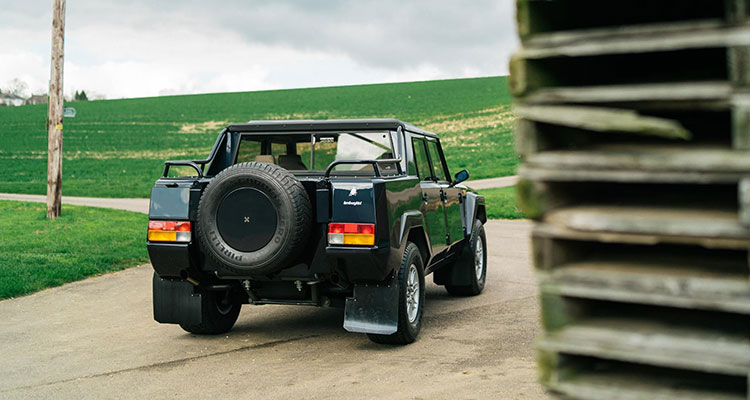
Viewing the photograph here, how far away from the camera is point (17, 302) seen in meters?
8.55

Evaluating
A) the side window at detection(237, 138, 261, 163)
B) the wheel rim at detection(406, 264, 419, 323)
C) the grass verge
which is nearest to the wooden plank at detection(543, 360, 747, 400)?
the wheel rim at detection(406, 264, 419, 323)

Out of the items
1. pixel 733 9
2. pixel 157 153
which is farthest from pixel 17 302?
pixel 157 153

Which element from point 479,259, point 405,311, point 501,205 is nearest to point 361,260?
point 405,311

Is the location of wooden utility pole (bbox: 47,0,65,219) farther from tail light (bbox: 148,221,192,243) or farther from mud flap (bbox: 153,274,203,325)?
tail light (bbox: 148,221,192,243)

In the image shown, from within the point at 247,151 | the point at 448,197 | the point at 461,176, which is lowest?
the point at 448,197

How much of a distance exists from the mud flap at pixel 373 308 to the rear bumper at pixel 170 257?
1.35 meters

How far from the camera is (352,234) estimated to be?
5918 millimetres

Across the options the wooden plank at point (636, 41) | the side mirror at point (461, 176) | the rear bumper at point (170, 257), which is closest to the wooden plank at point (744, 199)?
the wooden plank at point (636, 41)

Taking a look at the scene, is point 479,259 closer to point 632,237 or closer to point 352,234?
point 352,234

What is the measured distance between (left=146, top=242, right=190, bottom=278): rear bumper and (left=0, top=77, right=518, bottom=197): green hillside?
2369cm

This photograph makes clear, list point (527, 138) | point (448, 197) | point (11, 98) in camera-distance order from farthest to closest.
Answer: point (11, 98), point (448, 197), point (527, 138)

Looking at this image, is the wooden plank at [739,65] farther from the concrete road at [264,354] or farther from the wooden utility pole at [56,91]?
the wooden utility pole at [56,91]

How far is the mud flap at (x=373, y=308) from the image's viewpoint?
20.1 feet

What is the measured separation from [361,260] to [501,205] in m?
15.0
